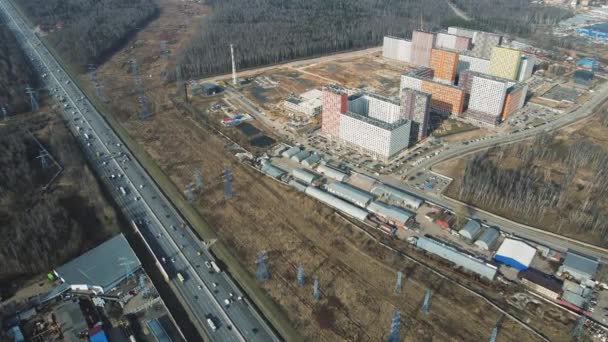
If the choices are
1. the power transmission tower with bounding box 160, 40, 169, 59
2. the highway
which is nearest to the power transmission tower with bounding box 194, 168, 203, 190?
the highway

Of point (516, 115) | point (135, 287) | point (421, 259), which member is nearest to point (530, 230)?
point (421, 259)

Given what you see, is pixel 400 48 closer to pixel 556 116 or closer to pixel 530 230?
pixel 556 116

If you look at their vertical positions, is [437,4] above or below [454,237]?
above

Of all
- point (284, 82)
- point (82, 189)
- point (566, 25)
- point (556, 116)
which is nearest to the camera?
point (82, 189)

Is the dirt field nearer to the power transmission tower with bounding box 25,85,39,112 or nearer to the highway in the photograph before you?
the highway

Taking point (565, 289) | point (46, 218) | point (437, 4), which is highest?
point (437, 4)

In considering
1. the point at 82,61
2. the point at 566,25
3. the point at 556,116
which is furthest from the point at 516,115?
the point at 82,61

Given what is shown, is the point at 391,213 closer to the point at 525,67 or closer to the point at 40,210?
the point at 40,210

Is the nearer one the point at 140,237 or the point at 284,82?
the point at 140,237

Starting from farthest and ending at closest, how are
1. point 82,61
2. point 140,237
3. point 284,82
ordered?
point 82,61 → point 284,82 → point 140,237
